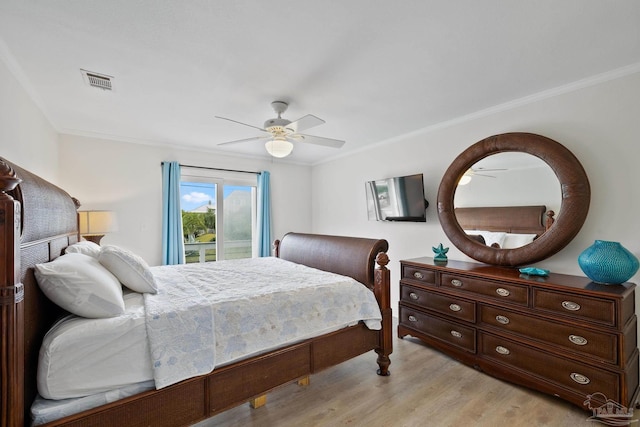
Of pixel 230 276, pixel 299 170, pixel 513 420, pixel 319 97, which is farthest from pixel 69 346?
pixel 299 170

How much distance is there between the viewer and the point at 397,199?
384 centimetres

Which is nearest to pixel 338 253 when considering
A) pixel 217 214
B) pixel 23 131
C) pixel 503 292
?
pixel 503 292

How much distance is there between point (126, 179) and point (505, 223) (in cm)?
479

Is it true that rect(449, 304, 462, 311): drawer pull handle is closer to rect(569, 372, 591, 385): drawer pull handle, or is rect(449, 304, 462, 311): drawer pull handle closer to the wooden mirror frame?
the wooden mirror frame

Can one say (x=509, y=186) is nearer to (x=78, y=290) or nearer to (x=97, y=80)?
(x=78, y=290)

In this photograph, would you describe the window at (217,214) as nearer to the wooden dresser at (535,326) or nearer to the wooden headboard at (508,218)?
the wooden dresser at (535,326)

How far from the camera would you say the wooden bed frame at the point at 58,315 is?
3.44 ft

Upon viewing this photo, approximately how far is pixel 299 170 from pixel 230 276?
134 inches

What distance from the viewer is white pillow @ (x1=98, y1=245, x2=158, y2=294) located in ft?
6.25

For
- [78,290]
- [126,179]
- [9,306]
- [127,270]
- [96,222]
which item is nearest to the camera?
[9,306]

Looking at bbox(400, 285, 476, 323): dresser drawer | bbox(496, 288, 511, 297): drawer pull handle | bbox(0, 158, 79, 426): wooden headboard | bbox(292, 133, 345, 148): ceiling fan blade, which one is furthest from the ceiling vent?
bbox(496, 288, 511, 297): drawer pull handle

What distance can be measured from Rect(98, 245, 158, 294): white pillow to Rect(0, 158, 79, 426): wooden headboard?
0.31 m

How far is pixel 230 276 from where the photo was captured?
2.63 meters

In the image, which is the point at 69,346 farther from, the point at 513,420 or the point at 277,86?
the point at 513,420
